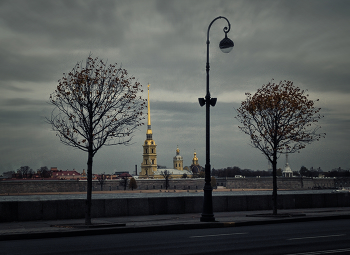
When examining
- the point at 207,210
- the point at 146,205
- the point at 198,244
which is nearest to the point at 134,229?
the point at 207,210

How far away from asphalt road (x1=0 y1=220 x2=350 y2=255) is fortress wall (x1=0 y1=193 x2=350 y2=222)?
682cm

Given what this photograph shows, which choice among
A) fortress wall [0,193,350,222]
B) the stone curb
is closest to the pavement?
the stone curb

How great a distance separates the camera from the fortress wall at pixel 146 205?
22.8 metres

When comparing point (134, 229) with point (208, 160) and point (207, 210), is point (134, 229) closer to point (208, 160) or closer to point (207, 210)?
point (207, 210)

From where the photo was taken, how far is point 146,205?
2634 centimetres

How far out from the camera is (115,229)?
18.4 m

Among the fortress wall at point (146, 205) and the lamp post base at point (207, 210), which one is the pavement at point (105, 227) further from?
the fortress wall at point (146, 205)

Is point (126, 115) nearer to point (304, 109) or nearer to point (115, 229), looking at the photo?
point (115, 229)

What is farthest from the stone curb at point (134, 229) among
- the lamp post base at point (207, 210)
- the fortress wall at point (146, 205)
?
the fortress wall at point (146, 205)

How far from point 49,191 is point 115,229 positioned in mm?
189833

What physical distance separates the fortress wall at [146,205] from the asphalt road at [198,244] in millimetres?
6820

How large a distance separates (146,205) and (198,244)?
12271mm

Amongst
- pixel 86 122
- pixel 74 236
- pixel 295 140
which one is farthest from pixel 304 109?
pixel 74 236

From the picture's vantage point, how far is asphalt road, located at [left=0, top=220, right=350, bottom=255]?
41.8 ft
